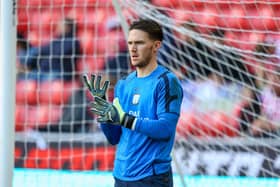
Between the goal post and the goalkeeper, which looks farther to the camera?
the goal post

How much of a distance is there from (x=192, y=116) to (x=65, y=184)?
40.6 inches

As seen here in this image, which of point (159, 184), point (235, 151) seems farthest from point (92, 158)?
point (159, 184)

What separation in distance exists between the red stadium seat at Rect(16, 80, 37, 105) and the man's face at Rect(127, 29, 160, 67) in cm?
307

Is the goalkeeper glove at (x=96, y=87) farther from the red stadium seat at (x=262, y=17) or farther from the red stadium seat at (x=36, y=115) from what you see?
the red stadium seat at (x=36, y=115)

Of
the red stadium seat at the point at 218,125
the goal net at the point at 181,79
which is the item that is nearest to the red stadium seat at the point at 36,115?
the goal net at the point at 181,79

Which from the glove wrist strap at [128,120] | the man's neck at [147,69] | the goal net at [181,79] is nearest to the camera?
the glove wrist strap at [128,120]

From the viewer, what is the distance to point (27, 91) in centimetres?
483

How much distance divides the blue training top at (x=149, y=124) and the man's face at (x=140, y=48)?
53 millimetres

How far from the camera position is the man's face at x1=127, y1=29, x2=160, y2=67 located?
180 centimetres

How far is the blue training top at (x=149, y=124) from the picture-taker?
175 centimetres

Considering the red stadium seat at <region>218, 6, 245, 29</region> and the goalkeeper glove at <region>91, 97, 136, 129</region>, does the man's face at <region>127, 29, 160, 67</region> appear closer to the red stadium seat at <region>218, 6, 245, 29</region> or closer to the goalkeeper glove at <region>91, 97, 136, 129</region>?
the goalkeeper glove at <region>91, 97, 136, 129</region>

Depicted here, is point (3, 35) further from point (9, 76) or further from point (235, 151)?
point (235, 151)

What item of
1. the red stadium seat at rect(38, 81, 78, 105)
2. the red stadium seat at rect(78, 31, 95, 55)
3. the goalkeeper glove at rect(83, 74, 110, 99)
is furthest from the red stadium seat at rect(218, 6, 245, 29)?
the goalkeeper glove at rect(83, 74, 110, 99)

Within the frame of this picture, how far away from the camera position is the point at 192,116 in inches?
164
